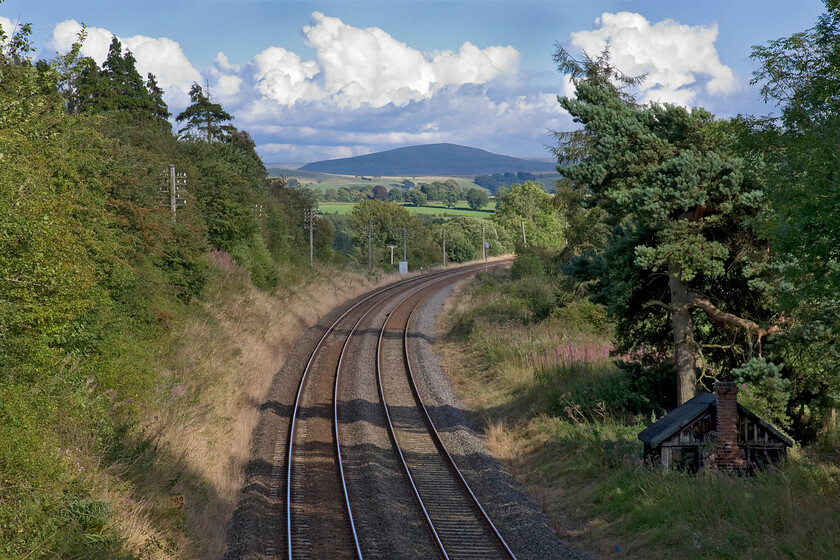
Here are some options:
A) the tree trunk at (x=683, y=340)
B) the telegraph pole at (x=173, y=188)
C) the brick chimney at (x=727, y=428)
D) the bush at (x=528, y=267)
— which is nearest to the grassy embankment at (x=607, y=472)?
the brick chimney at (x=727, y=428)

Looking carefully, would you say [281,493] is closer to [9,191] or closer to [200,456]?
[200,456]

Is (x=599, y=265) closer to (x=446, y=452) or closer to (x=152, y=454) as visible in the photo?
(x=446, y=452)

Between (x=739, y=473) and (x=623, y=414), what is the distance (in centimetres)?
466

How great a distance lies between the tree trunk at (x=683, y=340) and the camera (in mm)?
16077

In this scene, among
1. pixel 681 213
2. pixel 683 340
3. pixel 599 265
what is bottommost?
pixel 683 340

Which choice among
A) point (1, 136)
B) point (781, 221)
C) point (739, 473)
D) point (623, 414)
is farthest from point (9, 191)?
point (623, 414)

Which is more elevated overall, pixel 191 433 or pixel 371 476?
pixel 191 433

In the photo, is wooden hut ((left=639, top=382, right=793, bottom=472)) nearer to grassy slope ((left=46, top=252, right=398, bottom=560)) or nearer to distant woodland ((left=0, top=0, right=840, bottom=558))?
distant woodland ((left=0, top=0, right=840, bottom=558))

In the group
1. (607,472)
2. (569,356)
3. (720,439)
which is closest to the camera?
(720,439)

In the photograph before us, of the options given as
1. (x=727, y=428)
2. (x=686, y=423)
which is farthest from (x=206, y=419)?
(x=727, y=428)

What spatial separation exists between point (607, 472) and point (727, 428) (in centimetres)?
264

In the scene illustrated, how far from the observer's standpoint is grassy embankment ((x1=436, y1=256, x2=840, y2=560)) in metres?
10.1

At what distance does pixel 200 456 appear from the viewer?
48.1 feet

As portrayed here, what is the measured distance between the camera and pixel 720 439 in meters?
12.7
